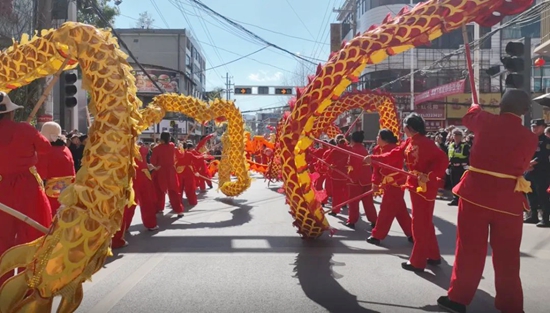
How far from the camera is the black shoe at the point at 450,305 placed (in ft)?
13.6

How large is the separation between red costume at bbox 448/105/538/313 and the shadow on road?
3.10ft

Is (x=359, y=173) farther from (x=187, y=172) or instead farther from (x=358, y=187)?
(x=187, y=172)

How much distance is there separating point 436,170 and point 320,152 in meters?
5.80

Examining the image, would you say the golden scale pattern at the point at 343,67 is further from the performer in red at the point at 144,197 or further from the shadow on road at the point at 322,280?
the performer in red at the point at 144,197

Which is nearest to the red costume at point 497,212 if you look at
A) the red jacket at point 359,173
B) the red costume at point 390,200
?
the red costume at point 390,200

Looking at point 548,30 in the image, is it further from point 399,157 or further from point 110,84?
point 110,84

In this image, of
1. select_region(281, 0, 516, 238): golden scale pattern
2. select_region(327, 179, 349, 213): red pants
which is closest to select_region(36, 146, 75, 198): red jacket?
select_region(281, 0, 516, 238): golden scale pattern

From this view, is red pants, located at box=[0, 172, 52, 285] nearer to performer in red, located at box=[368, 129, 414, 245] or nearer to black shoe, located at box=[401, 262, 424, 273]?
black shoe, located at box=[401, 262, 424, 273]

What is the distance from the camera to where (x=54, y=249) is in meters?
3.43

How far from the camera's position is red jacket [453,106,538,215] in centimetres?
404

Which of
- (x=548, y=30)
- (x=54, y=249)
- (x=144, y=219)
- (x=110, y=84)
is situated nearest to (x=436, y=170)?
(x=110, y=84)

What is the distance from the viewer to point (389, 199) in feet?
22.0

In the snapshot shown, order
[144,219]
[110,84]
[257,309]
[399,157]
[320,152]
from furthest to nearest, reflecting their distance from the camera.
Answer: [320,152], [144,219], [399,157], [257,309], [110,84]

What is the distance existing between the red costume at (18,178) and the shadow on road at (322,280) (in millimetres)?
2624
